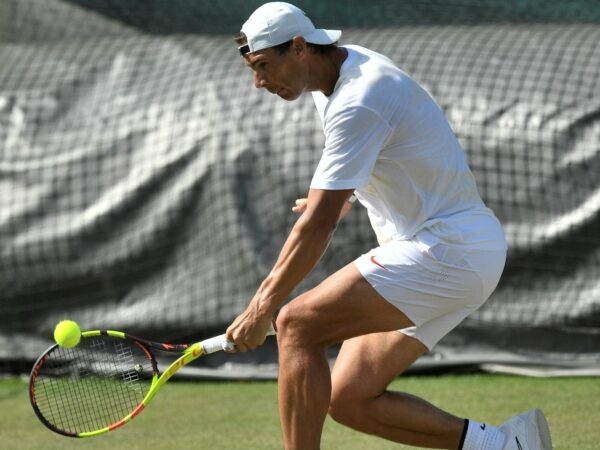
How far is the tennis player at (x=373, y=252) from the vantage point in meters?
3.85

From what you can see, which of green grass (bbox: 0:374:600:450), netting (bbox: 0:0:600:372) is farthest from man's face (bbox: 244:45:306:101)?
netting (bbox: 0:0:600:372)

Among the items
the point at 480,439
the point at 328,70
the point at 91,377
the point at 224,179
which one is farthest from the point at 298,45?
the point at 224,179

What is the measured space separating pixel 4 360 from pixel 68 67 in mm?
1919

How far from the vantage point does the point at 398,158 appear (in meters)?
3.99

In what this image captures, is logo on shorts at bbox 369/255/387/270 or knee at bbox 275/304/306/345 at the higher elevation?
logo on shorts at bbox 369/255/387/270

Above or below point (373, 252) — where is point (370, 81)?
above

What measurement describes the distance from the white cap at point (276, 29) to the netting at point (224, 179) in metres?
3.28

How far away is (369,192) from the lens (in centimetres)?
416

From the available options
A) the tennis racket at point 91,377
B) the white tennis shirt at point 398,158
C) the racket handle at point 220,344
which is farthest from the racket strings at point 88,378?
the white tennis shirt at point 398,158

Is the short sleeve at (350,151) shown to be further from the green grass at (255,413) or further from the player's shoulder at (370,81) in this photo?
the green grass at (255,413)

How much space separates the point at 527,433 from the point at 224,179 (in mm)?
3444

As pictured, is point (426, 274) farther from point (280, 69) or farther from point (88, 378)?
point (88, 378)

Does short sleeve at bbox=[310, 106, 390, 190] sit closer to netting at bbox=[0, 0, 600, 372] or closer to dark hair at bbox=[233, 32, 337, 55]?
dark hair at bbox=[233, 32, 337, 55]

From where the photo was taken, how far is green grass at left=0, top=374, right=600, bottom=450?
573cm
